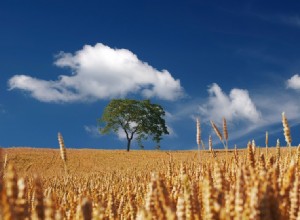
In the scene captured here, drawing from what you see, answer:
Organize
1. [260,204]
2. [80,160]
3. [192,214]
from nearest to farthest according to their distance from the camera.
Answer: [260,204] < [192,214] < [80,160]

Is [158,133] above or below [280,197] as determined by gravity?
above

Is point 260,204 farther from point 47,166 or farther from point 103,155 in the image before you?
point 103,155

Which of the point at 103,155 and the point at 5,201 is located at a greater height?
the point at 103,155

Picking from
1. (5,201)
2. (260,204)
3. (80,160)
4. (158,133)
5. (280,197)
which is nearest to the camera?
(5,201)

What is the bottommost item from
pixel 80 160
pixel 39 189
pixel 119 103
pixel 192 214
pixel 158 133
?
pixel 192 214

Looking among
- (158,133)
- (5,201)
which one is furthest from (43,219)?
(158,133)

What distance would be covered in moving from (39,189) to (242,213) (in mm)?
767

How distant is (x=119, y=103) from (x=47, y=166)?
3781 cm

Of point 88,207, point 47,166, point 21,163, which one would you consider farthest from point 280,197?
point 21,163

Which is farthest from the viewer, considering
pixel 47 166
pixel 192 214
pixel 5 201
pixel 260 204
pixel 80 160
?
pixel 80 160

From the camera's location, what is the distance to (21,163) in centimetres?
4284

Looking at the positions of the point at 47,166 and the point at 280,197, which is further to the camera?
the point at 47,166

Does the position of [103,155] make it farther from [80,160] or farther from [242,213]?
[242,213]

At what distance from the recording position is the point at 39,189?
1444mm
